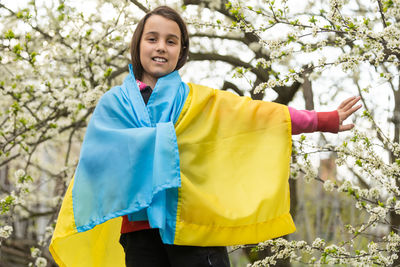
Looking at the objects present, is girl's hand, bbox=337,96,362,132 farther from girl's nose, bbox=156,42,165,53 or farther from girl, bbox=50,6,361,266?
girl's nose, bbox=156,42,165,53

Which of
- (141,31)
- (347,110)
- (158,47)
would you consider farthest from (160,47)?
(347,110)

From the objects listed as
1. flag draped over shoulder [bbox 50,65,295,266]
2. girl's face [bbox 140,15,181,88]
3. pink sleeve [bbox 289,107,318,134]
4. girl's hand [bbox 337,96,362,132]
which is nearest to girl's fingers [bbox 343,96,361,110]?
girl's hand [bbox 337,96,362,132]

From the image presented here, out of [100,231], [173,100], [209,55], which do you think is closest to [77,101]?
[209,55]

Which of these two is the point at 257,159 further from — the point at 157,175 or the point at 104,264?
the point at 104,264

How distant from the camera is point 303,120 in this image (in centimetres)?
207

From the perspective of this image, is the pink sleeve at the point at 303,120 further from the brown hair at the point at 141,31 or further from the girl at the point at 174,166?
the brown hair at the point at 141,31

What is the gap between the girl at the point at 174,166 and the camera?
1.85 metres

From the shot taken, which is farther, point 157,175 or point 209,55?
point 209,55

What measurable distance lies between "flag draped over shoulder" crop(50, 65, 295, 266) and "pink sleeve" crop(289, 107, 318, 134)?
31 millimetres

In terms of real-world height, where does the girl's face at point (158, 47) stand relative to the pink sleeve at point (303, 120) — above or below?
above

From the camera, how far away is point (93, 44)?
13.8 ft

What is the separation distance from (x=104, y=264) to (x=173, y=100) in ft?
2.71

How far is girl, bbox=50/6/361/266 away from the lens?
1850 millimetres

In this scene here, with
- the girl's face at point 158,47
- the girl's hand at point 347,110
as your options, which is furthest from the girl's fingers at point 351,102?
the girl's face at point 158,47
